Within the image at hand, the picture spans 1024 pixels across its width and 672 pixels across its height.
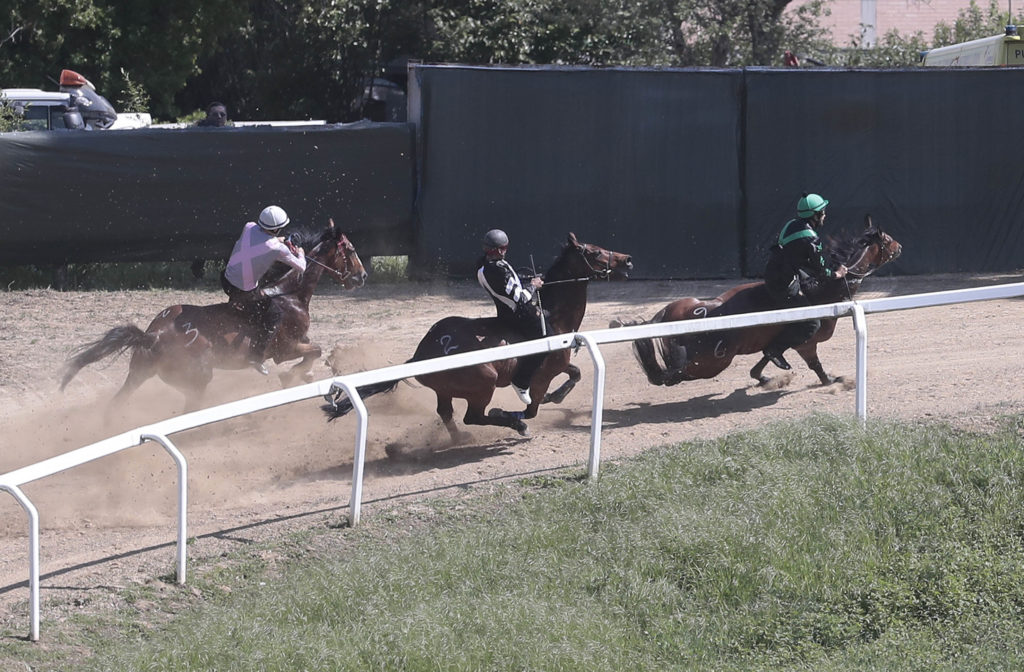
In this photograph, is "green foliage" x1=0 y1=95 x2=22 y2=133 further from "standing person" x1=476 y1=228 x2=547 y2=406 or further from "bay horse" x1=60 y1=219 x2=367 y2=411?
"standing person" x1=476 y1=228 x2=547 y2=406

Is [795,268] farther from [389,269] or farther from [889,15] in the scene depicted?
[889,15]

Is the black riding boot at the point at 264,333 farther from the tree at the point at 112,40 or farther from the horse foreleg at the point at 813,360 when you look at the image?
the tree at the point at 112,40

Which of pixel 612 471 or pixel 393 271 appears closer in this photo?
pixel 612 471

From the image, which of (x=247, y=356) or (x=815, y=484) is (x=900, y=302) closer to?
(x=815, y=484)

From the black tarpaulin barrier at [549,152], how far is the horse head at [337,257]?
5.38 m

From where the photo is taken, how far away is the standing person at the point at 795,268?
1126cm

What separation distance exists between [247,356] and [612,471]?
4326mm

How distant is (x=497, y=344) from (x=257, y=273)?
8.65 ft

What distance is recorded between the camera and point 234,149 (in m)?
17.2

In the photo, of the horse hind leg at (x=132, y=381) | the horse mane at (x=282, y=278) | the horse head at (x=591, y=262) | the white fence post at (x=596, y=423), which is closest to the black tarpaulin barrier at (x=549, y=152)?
the horse mane at (x=282, y=278)

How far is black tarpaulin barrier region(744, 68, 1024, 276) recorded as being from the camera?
59.1 feet

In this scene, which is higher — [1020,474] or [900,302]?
[900,302]

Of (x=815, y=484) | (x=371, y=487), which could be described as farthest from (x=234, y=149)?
(x=815, y=484)

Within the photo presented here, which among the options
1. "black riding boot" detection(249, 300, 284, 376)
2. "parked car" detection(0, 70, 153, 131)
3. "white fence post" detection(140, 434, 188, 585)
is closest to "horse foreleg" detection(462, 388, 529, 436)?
"black riding boot" detection(249, 300, 284, 376)
